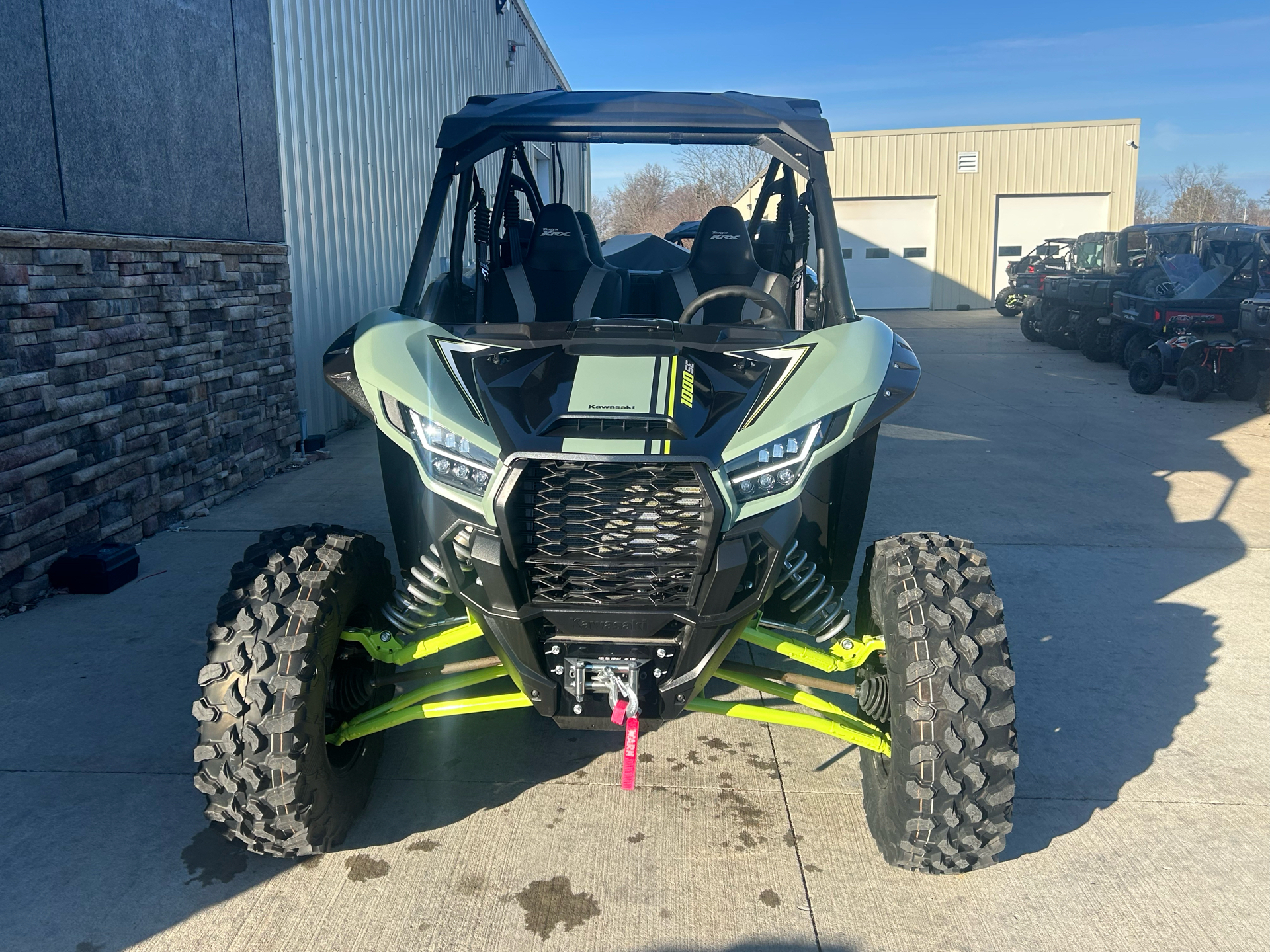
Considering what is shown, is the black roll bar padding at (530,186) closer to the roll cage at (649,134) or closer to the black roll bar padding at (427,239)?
the roll cage at (649,134)

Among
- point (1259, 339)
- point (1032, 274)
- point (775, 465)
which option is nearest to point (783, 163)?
point (775, 465)

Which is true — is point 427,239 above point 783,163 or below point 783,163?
below

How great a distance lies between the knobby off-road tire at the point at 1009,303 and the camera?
25098 millimetres

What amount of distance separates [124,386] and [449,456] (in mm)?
3700

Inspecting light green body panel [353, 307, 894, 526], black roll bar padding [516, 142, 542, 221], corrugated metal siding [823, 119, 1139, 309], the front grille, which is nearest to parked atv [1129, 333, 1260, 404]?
black roll bar padding [516, 142, 542, 221]

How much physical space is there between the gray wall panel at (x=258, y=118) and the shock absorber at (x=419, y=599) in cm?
517

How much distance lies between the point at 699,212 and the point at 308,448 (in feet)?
154

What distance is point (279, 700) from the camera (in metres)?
2.62

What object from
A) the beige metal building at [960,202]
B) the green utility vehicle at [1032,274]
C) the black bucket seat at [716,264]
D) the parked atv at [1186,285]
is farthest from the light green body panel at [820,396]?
the beige metal building at [960,202]

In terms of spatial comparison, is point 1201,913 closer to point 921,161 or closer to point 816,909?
point 816,909

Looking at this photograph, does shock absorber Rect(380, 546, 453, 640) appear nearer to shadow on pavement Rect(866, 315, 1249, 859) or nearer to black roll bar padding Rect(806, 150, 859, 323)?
black roll bar padding Rect(806, 150, 859, 323)

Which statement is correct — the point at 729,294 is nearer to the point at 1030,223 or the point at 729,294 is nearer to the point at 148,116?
the point at 148,116

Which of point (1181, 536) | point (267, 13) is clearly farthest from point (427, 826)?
point (267, 13)

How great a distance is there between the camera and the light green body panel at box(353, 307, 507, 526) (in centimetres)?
264
